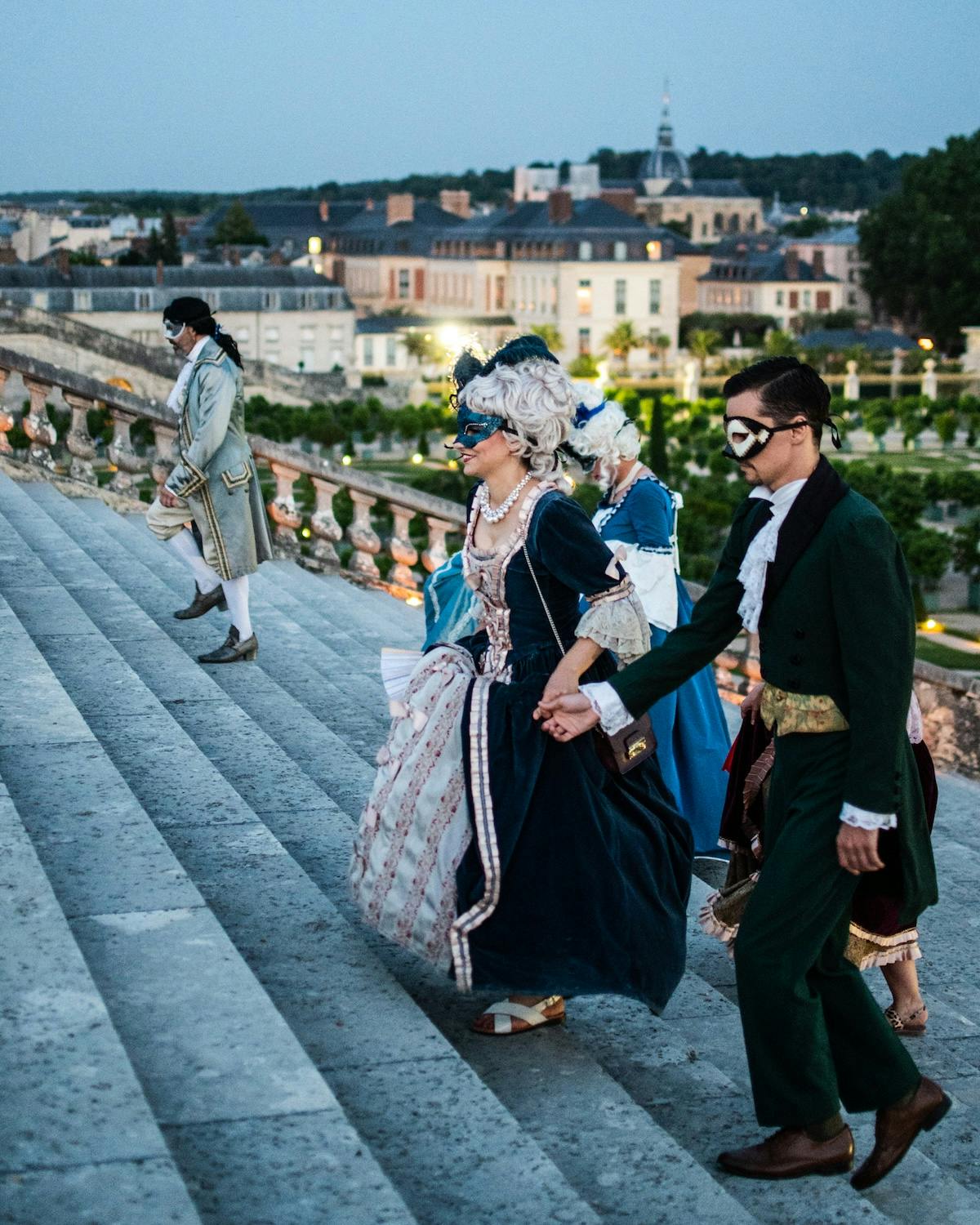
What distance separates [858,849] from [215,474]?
167 inches

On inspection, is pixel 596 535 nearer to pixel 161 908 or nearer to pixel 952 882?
pixel 161 908

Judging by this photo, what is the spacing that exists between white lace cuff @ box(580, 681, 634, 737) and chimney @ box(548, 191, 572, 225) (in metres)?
85.4

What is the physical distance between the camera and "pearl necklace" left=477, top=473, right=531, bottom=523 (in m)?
3.79

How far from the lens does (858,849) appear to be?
3078 mm

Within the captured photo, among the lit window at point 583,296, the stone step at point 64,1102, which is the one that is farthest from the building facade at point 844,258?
the stone step at point 64,1102

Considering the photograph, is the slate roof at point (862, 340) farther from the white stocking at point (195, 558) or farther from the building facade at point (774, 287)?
the white stocking at point (195, 558)

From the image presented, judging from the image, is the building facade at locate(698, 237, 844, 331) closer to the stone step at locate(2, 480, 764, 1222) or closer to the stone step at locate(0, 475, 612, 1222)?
the stone step at locate(0, 475, 612, 1222)

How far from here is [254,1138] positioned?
9.05 ft

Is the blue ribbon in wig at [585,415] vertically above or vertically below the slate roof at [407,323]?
above

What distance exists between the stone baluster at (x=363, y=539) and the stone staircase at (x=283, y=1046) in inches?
184

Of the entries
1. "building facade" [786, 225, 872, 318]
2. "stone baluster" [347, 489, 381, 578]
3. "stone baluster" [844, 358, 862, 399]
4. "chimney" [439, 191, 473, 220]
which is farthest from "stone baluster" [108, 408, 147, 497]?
"chimney" [439, 191, 473, 220]

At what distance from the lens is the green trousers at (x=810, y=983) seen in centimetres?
310

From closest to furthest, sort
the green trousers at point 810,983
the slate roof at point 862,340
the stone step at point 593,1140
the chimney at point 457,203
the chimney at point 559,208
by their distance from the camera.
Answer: the stone step at point 593,1140, the green trousers at point 810,983, the slate roof at point 862,340, the chimney at point 559,208, the chimney at point 457,203

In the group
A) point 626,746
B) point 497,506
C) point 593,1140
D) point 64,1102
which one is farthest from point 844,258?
point 64,1102
